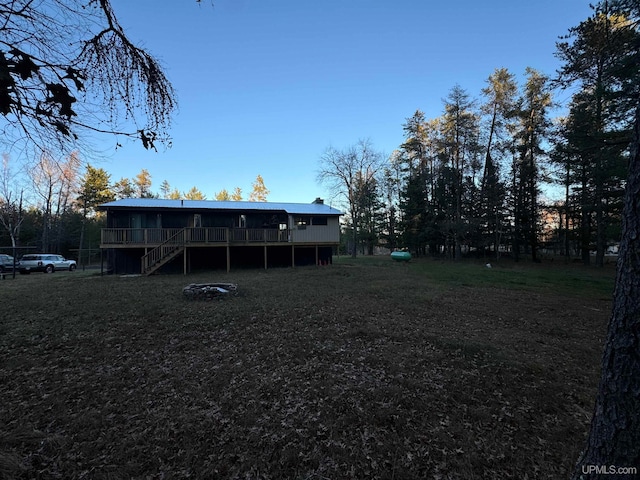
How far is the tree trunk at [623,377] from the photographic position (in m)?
1.47

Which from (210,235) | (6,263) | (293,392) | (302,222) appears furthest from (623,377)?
(6,263)

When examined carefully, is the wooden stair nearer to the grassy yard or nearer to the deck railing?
the deck railing

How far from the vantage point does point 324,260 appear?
2220 cm

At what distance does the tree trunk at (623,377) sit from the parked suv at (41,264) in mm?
28658

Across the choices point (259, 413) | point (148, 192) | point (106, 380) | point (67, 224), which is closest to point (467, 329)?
point (259, 413)

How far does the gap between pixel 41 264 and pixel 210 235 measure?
14515mm

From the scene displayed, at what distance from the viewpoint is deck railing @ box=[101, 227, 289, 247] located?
15.3 m

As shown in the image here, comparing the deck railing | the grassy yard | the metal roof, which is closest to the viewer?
the grassy yard

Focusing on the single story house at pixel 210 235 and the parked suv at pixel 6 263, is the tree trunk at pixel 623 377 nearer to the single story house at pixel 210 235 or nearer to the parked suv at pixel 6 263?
the single story house at pixel 210 235

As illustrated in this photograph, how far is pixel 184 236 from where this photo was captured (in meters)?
15.9

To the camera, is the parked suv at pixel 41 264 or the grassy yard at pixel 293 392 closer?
the grassy yard at pixel 293 392

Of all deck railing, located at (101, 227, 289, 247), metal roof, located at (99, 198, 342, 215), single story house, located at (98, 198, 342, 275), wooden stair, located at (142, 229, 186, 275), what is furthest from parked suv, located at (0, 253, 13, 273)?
wooden stair, located at (142, 229, 186, 275)

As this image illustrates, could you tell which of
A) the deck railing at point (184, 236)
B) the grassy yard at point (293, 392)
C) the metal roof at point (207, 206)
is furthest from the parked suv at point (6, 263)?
the grassy yard at point (293, 392)
